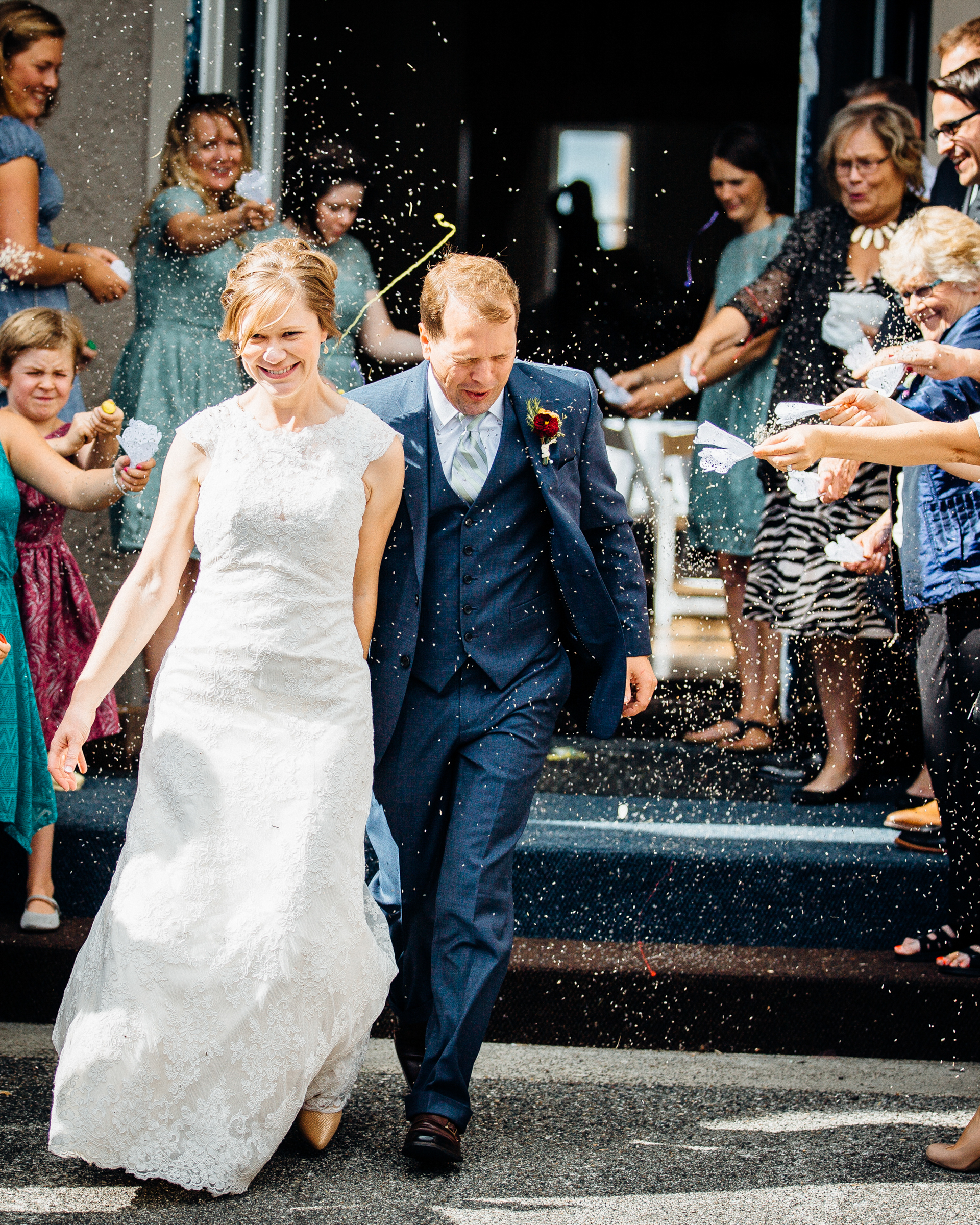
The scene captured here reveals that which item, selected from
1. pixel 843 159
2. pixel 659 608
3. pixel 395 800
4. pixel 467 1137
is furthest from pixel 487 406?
pixel 659 608

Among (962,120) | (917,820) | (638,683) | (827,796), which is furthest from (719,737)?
(962,120)

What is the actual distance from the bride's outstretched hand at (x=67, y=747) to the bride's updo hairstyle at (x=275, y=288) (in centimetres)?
87

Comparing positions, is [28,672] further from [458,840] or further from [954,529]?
[954,529]

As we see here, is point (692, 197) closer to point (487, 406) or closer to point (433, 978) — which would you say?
point (487, 406)

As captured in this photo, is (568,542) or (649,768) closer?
(568,542)

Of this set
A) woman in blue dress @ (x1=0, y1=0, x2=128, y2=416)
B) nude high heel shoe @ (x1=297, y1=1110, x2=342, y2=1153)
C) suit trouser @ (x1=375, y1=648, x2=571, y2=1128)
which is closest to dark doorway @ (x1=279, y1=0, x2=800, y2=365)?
woman in blue dress @ (x1=0, y1=0, x2=128, y2=416)

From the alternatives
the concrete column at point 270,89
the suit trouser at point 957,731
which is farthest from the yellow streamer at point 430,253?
the suit trouser at point 957,731

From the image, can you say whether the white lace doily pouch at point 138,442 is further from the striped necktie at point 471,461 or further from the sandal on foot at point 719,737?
the sandal on foot at point 719,737

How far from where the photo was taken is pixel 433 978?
3.17m

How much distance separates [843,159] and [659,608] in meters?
1.94

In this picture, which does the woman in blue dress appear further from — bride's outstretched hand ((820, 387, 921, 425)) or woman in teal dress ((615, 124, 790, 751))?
bride's outstretched hand ((820, 387, 921, 425))

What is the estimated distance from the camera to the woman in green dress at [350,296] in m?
5.44

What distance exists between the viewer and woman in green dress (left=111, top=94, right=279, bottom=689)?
17.1 ft

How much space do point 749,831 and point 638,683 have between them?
4.46ft
